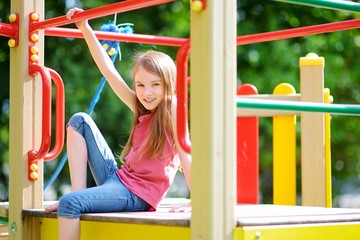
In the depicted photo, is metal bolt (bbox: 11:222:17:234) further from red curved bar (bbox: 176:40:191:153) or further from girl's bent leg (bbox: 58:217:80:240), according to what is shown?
red curved bar (bbox: 176:40:191:153)

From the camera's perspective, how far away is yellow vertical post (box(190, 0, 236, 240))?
111 inches

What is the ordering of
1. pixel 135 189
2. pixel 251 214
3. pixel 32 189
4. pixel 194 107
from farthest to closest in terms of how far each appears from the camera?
pixel 32 189 < pixel 135 189 < pixel 251 214 < pixel 194 107

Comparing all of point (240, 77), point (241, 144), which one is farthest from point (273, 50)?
point (241, 144)

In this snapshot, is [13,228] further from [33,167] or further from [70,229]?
[70,229]

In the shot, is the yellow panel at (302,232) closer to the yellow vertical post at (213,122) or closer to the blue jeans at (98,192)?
the yellow vertical post at (213,122)

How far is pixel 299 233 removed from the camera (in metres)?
3.05

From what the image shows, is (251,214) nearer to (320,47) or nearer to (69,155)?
(69,155)

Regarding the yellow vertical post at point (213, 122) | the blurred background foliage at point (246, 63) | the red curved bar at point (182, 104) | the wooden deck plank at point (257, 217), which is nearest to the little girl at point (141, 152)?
the wooden deck plank at point (257, 217)

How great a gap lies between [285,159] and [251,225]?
2.05 metres

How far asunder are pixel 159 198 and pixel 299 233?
2.49ft

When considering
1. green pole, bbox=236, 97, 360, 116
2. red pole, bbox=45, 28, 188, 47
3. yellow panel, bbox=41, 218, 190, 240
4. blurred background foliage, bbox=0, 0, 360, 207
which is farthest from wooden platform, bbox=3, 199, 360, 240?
blurred background foliage, bbox=0, 0, 360, 207

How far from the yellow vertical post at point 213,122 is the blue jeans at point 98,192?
0.70m

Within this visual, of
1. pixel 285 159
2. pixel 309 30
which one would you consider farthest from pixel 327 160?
pixel 309 30

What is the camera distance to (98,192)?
349 cm
